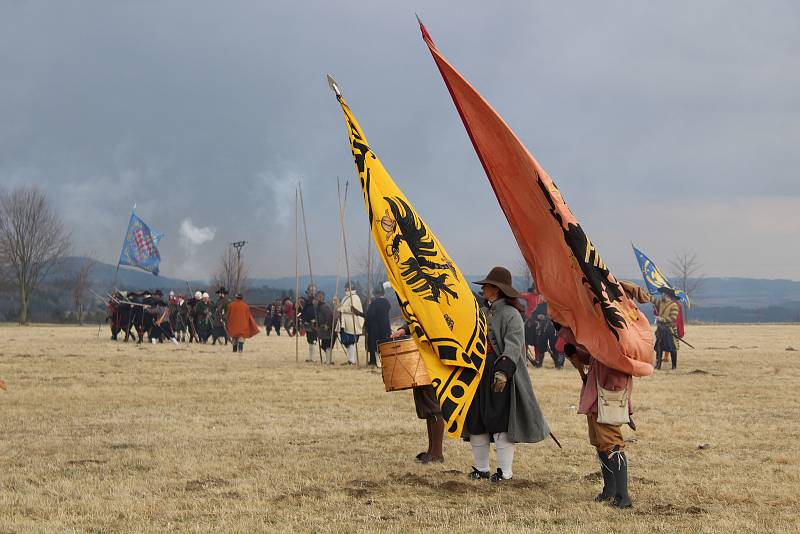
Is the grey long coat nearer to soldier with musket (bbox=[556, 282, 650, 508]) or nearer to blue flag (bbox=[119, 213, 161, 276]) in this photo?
soldier with musket (bbox=[556, 282, 650, 508])

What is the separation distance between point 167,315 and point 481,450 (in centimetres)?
2249

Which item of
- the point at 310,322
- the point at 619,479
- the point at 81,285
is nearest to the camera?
the point at 619,479

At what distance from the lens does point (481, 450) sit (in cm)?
737

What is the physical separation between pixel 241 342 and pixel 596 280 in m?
19.7

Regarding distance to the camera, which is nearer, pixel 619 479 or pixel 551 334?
pixel 619 479

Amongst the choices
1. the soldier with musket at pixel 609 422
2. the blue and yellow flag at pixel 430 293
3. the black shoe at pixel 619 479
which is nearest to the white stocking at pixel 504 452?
the blue and yellow flag at pixel 430 293

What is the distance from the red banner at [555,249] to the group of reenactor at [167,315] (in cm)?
2164

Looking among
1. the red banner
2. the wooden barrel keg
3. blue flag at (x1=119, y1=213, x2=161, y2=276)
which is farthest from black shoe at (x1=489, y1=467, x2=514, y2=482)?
blue flag at (x1=119, y1=213, x2=161, y2=276)

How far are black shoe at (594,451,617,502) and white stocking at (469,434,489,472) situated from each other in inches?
42.9

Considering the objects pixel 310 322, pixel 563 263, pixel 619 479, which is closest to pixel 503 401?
pixel 619 479

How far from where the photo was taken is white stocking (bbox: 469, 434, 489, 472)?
734cm

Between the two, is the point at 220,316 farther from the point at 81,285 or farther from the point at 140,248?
the point at 81,285

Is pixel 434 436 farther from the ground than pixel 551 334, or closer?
closer

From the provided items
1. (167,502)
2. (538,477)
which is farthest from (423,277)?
(167,502)
